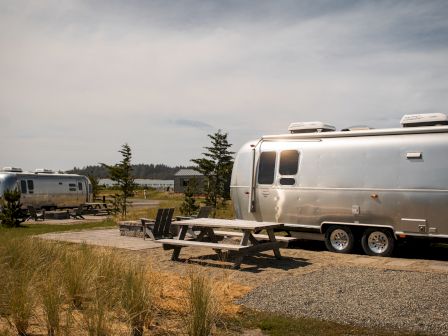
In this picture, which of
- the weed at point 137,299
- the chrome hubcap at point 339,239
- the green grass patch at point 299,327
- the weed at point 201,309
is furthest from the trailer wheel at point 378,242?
the weed at point 137,299

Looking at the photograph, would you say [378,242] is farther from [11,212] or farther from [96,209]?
[96,209]

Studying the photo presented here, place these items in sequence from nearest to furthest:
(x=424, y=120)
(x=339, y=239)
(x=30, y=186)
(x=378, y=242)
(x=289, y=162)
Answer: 1. (x=424, y=120)
2. (x=378, y=242)
3. (x=339, y=239)
4. (x=289, y=162)
5. (x=30, y=186)

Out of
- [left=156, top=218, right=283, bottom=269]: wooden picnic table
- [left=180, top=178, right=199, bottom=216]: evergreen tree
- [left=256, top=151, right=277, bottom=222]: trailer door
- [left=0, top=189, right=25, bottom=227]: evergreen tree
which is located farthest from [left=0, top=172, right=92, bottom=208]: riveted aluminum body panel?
[left=156, top=218, right=283, bottom=269]: wooden picnic table

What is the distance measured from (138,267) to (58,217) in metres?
17.6

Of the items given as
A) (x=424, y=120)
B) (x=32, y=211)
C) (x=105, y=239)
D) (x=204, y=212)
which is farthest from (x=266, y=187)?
(x=32, y=211)

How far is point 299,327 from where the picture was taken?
226 inches

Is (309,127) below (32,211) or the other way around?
the other way around

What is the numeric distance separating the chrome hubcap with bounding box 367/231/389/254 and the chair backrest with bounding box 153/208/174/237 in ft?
16.2

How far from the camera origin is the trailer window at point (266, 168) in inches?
510

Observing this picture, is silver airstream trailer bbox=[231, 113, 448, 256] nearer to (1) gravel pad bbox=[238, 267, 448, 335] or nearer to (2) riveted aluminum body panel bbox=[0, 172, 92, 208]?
(1) gravel pad bbox=[238, 267, 448, 335]

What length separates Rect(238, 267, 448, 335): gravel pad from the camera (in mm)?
5949

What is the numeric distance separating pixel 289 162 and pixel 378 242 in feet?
9.38

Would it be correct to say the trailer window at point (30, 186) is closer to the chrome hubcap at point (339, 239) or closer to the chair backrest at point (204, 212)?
the chair backrest at point (204, 212)

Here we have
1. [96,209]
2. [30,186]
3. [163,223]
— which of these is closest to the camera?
[163,223]
